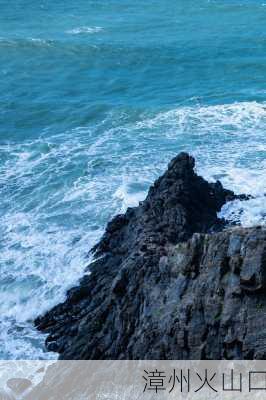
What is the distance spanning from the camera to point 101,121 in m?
51.2

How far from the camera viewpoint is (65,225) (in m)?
36.5

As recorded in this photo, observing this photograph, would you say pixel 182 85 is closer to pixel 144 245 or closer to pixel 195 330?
pixel 144 245

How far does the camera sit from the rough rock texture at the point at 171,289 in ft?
64.8

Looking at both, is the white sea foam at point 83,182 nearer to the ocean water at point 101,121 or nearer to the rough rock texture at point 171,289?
the ocean water at point 101,121

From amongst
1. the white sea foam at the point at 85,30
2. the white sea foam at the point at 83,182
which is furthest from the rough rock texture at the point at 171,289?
the white sea foam at the point at 85,30

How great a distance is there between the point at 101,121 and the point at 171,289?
3021cm

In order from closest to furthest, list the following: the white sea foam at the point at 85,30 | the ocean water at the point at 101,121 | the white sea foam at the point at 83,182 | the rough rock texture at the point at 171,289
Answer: the rough rock texture at the point at 171,289 < the white sea foam at the point at 83,182 < the ocean water at the point at 101,121 < the white sea foam at the point at 85,30

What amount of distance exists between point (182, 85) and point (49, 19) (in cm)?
3127

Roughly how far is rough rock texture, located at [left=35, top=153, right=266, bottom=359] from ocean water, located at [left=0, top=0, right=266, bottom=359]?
2.02 metres

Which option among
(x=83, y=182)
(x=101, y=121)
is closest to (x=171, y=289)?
(x=83, y=182)

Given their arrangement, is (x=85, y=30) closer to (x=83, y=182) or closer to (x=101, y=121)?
(x=101, y=121)

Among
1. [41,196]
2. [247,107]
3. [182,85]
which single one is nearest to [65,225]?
[41,196]

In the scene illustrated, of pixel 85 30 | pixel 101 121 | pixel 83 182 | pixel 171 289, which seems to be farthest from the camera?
pixel 85 30

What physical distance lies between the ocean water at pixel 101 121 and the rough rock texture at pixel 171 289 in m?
2.02
